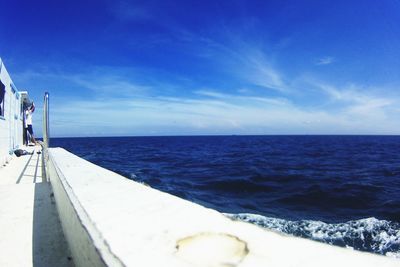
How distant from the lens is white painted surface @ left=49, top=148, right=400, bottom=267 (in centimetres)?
126

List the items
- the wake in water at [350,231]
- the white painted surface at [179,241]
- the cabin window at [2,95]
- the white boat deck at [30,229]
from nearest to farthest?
1. the white painted surface at [179,241]
2. the white boat deck at [30,229]
3. the wake in water at [350,231]
4. the cabin window at [2,95]

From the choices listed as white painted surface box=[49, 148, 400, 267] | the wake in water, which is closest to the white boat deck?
white painted surface box=[49, 148, 400, 267]

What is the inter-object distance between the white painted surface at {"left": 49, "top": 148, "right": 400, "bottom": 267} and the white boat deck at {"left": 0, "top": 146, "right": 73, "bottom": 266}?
68 cm

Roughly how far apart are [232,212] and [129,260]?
8403 mm

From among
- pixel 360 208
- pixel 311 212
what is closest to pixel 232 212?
pixel 311 212

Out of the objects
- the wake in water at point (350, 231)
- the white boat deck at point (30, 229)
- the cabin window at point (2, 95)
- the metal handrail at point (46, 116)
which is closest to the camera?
the white boat deck at point (30, 229)

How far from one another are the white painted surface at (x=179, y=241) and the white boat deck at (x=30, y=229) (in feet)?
2.22

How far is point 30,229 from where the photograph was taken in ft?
10.0

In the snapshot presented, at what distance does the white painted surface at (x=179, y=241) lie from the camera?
126 centimetres

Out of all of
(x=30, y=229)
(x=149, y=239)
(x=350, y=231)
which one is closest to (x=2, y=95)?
(x=30, y=229)

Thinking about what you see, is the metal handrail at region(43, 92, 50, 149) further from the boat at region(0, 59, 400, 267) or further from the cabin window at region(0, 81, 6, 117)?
the boat at region(0, 59, 400, 267)

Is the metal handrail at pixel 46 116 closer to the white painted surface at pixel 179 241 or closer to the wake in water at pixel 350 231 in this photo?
the wake in water at pixel 350 231

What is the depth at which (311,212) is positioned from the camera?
371 inches

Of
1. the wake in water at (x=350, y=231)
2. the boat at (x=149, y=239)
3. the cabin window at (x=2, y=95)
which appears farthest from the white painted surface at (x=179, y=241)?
the cabin window at (x=2, y=95)
